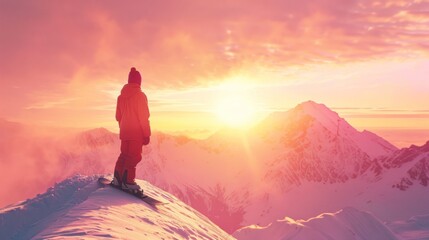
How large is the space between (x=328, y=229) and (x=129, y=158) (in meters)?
120

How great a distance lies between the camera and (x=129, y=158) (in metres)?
14.5

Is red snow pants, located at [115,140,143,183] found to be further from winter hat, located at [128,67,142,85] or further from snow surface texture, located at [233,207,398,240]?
snow surface texture, located at [233,207,398,240]

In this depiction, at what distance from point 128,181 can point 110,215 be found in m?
3.84

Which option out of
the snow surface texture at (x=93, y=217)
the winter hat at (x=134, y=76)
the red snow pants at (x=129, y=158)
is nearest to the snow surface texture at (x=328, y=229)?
the snow surface texture at (x=93, y=217)

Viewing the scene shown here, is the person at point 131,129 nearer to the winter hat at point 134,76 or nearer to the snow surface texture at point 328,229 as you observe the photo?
the winter hat at point 134,76

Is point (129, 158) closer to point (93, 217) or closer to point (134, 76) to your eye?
point (134, 76)

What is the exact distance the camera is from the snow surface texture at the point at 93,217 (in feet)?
30.0

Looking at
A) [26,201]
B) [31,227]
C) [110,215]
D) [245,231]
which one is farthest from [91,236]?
[245,231]

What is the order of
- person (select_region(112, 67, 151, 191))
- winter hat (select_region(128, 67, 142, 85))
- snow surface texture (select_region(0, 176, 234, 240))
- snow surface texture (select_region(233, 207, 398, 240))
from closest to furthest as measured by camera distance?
1. snow surface texture (select_region(0, 176, 234, 240))
2. person (select_region(112, 67, 151, 191))
3. winter hat (select_region(128, 67, 142, 85))
4. snow surface texture (select_region(233, 207, 398, 240))

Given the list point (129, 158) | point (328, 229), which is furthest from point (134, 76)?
point (328, 229)

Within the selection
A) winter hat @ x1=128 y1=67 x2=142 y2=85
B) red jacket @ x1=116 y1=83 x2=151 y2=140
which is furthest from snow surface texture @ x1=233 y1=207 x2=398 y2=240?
winter hat @ x1=128 y1=67 x2=142 y2=85

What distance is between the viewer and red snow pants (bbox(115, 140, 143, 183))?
14.3 metres

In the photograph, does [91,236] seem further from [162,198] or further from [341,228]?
[341,228]

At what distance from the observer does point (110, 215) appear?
1049 cm
